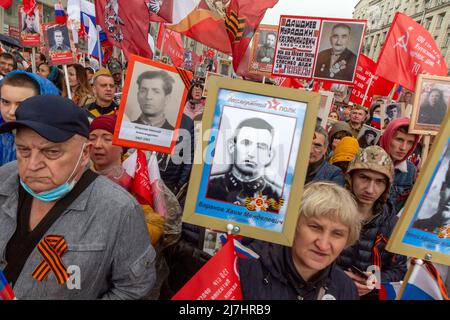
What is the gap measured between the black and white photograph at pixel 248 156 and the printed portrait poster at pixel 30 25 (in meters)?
6.21

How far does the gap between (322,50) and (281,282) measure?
3.76 meters

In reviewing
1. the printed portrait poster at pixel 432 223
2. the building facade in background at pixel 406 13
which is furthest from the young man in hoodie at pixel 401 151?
the building facade in background at pixel 406 13

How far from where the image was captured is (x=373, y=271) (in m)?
2.13

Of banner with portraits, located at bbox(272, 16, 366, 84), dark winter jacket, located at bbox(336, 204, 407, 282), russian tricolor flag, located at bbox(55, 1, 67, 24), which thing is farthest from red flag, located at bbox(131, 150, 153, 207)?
russian tricolor flag, located at bbox(55, 1, 67, 24)

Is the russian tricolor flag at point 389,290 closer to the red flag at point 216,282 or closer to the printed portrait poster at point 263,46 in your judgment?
the red flag at point 216,282

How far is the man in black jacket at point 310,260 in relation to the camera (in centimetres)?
157

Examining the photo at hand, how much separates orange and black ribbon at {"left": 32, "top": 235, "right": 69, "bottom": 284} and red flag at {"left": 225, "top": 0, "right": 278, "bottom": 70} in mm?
Answer: 3469

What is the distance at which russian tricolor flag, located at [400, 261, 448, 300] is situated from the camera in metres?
1.36

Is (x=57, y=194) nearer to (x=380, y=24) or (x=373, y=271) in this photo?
(x=373, y=271)

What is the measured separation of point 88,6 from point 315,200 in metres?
8.94

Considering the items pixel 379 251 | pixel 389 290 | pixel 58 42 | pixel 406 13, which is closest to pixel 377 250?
pixel 379 251

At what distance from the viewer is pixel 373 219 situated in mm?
2307
